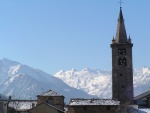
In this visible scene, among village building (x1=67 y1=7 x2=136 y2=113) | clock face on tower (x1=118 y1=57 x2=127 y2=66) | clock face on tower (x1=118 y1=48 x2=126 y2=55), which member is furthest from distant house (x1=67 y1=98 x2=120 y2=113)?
clock face on tower (x1=118 y1=48 x2=126 y2=55)

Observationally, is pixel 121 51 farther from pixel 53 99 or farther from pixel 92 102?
pixel 92 102

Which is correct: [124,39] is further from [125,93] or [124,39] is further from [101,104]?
[101,104]

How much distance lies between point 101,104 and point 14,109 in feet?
99.2

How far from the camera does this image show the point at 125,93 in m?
120

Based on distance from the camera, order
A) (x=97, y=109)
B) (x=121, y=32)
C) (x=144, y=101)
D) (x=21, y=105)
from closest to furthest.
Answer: (x=97, y=109) → (x=144, y=101) → (x=121, y=32) → (x=21, y=105)

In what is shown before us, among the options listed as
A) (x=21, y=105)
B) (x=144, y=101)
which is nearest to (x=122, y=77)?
(x=144, y=101)

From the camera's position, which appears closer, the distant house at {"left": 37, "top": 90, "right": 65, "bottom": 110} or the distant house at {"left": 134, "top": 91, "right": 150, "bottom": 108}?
the distant house at {"left": 134, "top": 91, "right": 150, "bottom": 108}

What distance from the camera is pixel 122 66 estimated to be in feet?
404

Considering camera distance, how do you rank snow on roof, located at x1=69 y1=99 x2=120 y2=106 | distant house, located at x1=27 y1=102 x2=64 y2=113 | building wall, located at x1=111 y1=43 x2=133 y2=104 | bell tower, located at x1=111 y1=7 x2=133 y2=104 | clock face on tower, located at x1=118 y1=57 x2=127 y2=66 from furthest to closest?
clock face on tower, located at x1=118 y1=57 x2=127 y2=66 → bell tower, located at x1=111 y1=7 x2=133 y2=104 → building wall, located at x1=111 y1=43 x2=133 y2=104 → distant house, located at x1=27 y1=102 x2=64 y2=113 → snow on roof, located at x1=69 y1=99 x2=120 y2=106

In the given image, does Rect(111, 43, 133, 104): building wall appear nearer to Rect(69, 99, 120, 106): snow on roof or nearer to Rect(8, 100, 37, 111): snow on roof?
Rect(69, 99, 120, 106): snow on roof

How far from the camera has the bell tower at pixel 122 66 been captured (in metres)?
120

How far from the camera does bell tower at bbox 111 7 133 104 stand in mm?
120250

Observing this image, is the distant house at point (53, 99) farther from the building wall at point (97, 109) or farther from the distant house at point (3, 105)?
the building wall at point (97, 109)

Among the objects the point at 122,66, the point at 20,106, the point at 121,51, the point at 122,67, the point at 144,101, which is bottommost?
the point at 20,106
